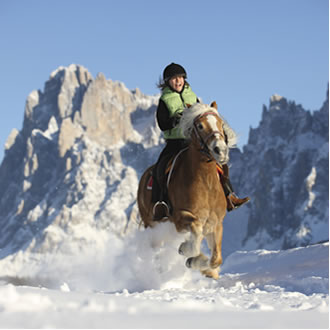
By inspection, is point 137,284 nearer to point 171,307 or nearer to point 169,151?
point 169,151

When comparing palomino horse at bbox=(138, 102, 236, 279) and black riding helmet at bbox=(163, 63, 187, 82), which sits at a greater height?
black riding helmet at bbox=(163, 63, 187, 82)

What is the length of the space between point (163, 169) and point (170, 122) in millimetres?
1122

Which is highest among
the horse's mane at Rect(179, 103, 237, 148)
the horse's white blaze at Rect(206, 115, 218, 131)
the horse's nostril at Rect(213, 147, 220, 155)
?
the horse's mane at Rect(179, 103, 237, 148)

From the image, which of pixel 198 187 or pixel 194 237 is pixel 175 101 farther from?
pixel 194 237

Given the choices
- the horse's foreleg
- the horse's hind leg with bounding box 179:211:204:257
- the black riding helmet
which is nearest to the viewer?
the horse's hind leg with bounding box 179:211:204:257

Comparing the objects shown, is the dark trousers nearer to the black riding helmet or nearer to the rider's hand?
the rider's hand

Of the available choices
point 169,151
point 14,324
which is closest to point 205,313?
point 14,324

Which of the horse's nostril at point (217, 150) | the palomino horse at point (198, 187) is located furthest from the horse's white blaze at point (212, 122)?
the horse's nostril at point (217, 150)

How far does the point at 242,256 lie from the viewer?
22.7m

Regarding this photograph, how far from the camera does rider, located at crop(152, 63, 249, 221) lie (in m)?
12.3

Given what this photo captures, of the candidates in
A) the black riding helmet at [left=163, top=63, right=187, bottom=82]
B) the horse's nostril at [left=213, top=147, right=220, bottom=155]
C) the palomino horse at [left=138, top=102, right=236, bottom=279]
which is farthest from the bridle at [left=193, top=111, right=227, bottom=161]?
the black riding helmet at [left=163, top=63, right=187, bottom=82]

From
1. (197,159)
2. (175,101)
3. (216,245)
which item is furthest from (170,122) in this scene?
(216,245)

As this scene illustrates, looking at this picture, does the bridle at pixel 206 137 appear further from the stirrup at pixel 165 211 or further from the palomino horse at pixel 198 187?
the stirrup at pixel 165 211

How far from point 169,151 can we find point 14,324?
746 cm
